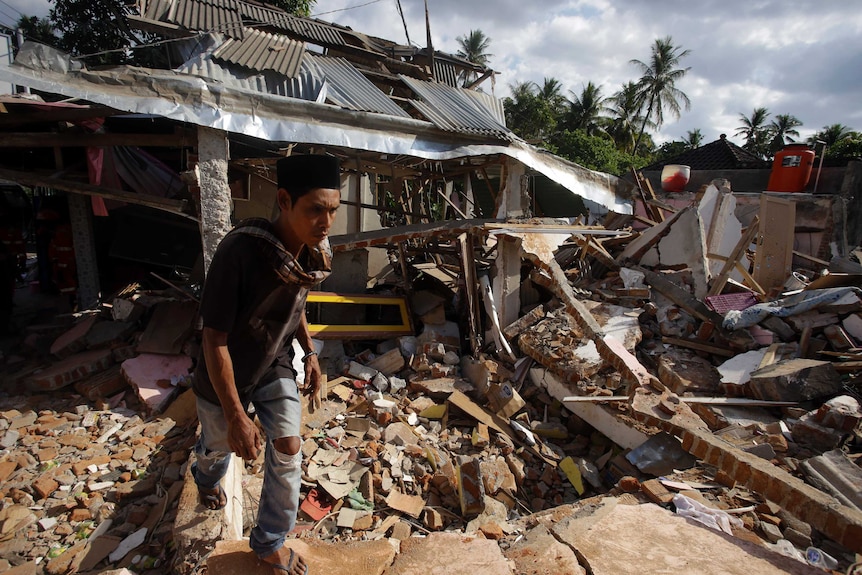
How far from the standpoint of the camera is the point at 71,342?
17.8 feet

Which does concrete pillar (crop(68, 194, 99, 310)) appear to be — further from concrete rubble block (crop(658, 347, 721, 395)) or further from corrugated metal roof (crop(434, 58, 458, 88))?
concrete rubble block (crop(658, 347, 721, 395))

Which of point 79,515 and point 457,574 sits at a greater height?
point 457,574

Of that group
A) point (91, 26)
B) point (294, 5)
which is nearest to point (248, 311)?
point (294, 5)

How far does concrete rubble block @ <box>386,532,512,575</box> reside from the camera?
6.80 ft

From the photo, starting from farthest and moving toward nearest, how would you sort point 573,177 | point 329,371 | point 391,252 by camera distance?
1. point 391,252
2. point 573,177
3. point 329,371

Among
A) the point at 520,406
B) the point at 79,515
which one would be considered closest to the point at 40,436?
the point at 79,515

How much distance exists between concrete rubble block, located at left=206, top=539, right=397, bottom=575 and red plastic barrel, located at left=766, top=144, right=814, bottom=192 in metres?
15.7

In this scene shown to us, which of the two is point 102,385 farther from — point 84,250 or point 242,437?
point 242,437

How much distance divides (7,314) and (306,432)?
555cm

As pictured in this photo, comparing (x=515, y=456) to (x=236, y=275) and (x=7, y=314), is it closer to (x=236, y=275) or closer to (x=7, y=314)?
(x=236, y=275)

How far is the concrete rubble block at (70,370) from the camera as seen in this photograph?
484 cm

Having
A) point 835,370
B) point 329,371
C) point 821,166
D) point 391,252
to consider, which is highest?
point 821,166

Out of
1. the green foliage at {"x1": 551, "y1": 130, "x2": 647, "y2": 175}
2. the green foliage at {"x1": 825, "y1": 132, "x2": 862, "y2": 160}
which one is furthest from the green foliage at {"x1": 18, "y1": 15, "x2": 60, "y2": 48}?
the green foliage at {"x1": 825, "y1": 132, "x2": 862, "y2": 160}

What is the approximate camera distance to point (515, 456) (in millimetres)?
4328
